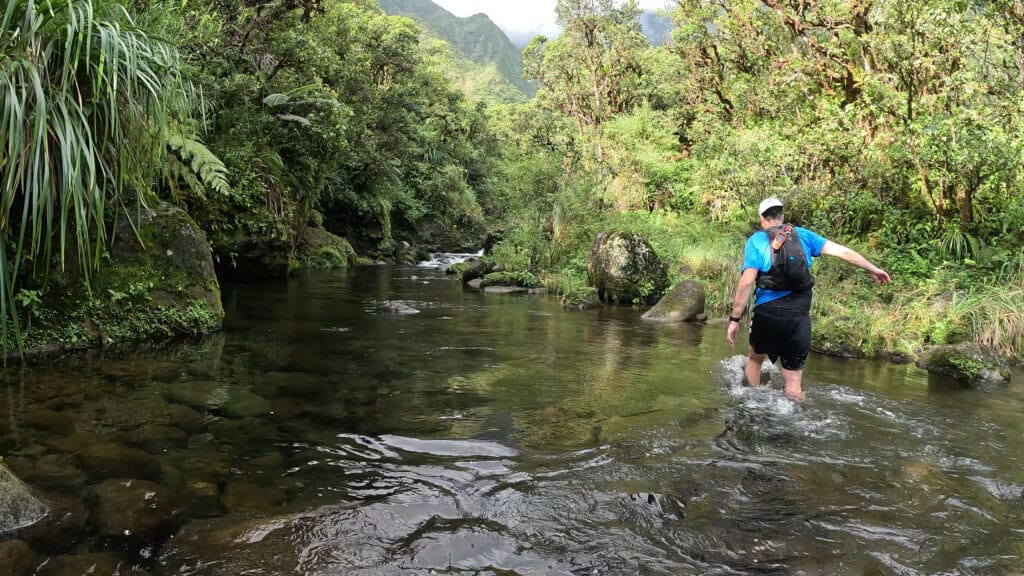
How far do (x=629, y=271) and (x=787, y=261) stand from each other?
28.3 ft

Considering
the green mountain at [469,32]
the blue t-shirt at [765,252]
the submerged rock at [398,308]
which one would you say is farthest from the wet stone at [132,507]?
the green mountain at [469,32]

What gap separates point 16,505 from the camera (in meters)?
2.86

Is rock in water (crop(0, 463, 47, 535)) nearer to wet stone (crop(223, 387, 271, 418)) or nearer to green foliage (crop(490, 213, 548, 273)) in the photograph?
wet stone (crop(223, 387, 271, 418))

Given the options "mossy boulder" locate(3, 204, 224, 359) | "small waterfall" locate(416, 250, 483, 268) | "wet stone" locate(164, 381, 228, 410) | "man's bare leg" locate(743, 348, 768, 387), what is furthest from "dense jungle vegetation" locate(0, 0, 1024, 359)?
"man's bare leg" locate(743, 348, 768, 387)

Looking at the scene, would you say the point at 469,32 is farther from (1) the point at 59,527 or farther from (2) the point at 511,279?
(1) the point at 59,527

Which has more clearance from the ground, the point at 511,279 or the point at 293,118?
the point at 293,118

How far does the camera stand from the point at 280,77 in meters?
14.7

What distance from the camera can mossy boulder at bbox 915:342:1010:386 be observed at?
7.02 m

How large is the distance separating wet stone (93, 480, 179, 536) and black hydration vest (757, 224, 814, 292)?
4.56 m

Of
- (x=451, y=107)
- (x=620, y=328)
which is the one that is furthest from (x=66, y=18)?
(x=451, y=107)

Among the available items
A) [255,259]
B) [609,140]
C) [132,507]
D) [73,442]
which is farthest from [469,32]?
[132,507]

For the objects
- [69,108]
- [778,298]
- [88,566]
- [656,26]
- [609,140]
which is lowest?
[88,566]

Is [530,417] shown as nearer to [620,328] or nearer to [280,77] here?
[620,328]

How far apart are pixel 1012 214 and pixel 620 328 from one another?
22.5 ft
